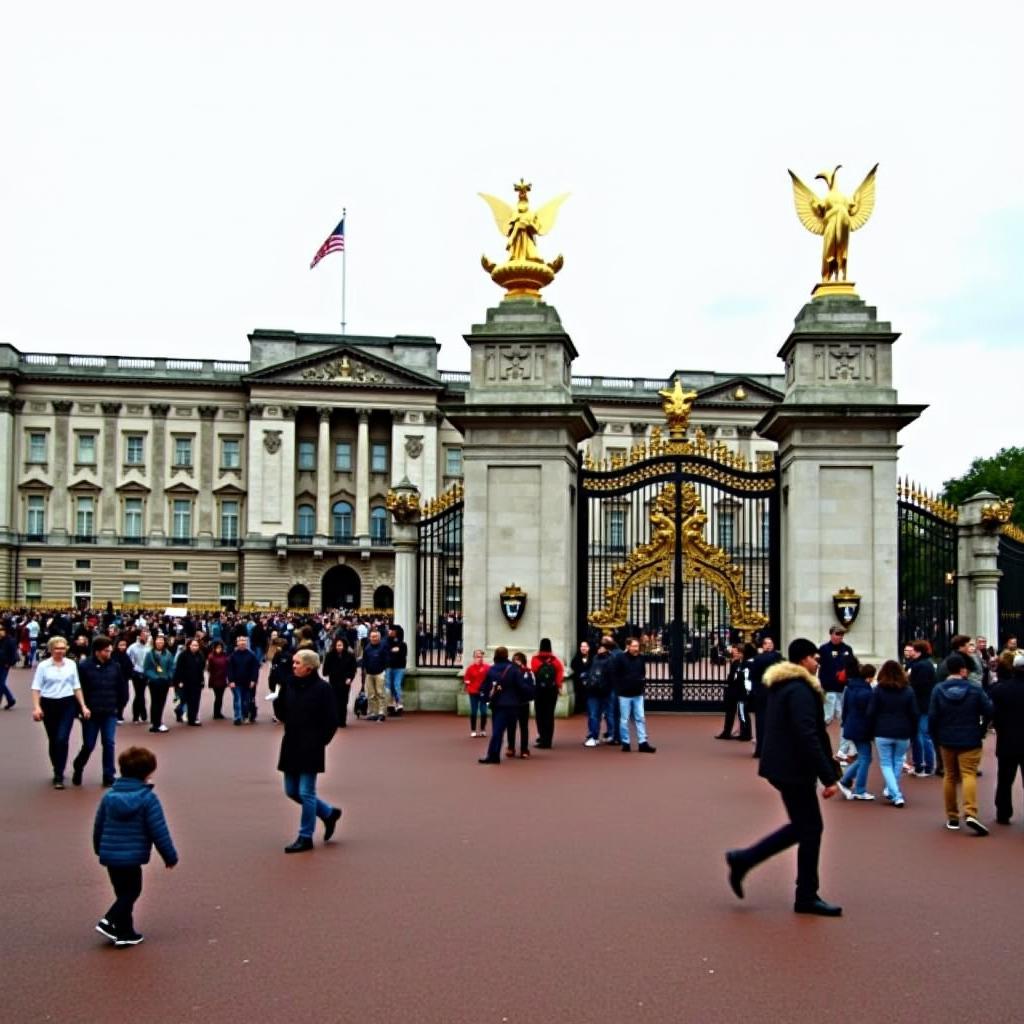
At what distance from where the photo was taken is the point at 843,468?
20.4 meters

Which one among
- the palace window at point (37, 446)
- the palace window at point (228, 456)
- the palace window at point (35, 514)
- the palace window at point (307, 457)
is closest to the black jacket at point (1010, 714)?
the palace window at point (307, 457)

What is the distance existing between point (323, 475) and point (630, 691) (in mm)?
67082

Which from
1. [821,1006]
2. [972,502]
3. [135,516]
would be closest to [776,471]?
[972,502]

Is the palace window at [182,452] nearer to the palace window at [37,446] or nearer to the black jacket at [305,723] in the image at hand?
the palace window at [37,446]

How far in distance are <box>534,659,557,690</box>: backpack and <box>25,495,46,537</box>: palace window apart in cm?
6982

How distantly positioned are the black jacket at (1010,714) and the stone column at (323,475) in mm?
70581

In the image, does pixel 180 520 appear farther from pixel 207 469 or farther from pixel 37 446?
pixel 37 446

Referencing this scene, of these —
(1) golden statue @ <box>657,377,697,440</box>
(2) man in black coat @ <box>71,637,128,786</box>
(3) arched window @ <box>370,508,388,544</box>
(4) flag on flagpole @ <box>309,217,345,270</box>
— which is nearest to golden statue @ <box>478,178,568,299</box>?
(1) golden statue @ <box>657,377,697,440</box>

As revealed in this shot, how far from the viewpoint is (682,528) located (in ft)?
69.3

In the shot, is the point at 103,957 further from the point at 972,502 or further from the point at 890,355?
the point at 972,502

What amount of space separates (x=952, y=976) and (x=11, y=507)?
80269 millimetres

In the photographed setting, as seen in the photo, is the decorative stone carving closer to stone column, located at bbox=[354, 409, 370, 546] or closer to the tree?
stone column, located at bbox=[354, 409, 370, 546]

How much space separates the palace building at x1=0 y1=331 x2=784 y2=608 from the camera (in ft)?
263

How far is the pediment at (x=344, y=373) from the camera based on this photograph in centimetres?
8019
